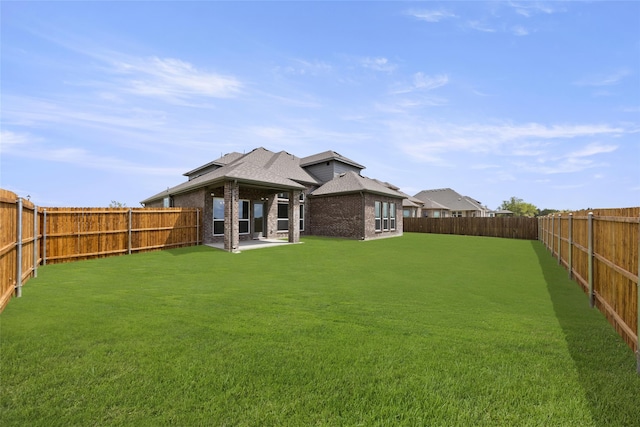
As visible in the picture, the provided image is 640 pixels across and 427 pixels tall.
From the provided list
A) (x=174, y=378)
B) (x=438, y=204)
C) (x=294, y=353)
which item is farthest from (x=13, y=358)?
(x=438, y=204)

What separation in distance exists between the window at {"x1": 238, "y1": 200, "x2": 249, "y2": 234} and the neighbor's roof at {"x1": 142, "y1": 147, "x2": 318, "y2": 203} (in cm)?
222

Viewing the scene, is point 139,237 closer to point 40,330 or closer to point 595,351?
point 40,330

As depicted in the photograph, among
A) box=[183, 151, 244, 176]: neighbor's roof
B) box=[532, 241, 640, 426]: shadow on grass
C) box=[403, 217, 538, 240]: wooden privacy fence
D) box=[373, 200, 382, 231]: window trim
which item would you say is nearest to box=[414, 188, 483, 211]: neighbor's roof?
box=[403, 217, 538, 240]: wooden privacy fence

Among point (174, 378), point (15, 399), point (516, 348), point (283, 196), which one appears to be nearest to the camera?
point (15, 399)

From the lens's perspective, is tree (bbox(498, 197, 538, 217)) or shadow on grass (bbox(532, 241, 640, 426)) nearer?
shadow on grass (bbox(532, 241, 640, 426))

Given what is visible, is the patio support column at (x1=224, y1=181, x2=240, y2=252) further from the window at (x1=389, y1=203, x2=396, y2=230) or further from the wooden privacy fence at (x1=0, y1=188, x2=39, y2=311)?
the window at (x1=389, y1=203, x2=396, y2=230)

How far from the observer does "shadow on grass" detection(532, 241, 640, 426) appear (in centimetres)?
259

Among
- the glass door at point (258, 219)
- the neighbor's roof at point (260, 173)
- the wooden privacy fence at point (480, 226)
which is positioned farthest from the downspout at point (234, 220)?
the wooden privacy fence at point (480, 226)

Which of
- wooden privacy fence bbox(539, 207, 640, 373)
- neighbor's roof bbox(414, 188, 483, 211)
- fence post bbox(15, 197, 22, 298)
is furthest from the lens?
neighbor's roof bbox(414, 188, 483, 211)

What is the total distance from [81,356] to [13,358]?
753 millimetres

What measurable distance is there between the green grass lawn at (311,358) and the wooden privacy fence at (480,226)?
1982 cm

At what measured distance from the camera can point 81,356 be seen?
133 inches

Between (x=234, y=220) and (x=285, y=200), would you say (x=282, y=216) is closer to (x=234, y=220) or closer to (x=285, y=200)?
(x=285, y=200)

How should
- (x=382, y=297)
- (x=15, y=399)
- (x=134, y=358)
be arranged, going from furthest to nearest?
(x=382, y=297) → (x=134, y=358) → (x=15, y=399)
